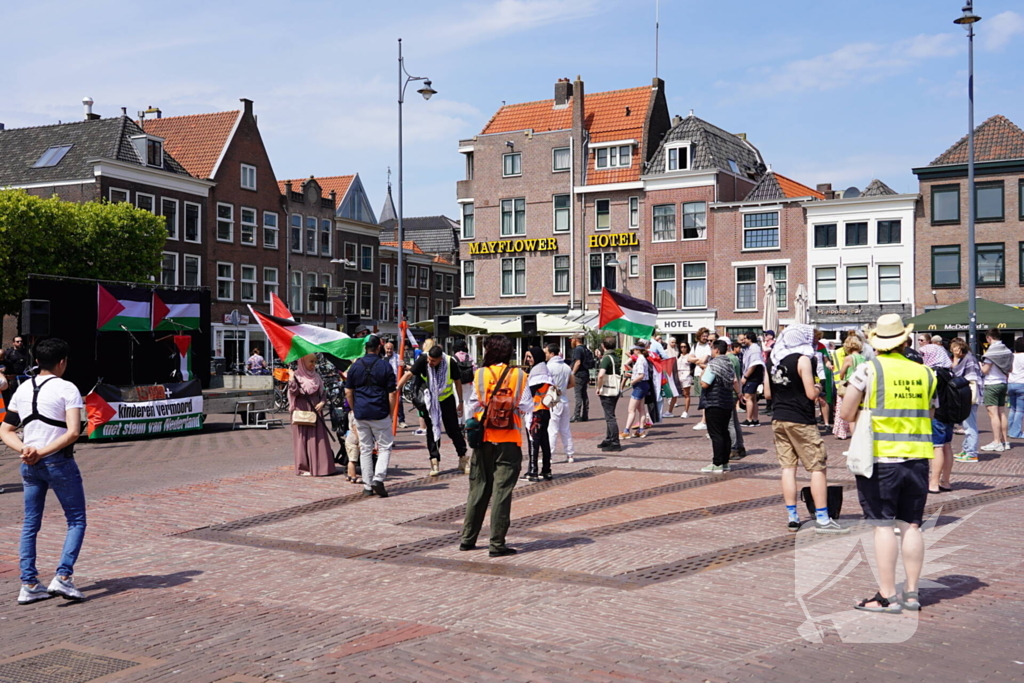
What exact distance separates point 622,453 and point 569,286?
35567 mm

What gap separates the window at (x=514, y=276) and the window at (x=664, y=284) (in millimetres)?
7400

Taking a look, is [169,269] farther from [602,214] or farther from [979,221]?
[979,221]

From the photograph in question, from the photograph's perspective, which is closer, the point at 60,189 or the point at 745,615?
the point at 745,615

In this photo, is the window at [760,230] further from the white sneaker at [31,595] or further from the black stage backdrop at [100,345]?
the white sneaker at [31,595]

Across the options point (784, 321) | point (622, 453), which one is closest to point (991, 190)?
point (784, 321)

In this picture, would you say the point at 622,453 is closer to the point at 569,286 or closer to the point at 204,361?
the point at 204,361

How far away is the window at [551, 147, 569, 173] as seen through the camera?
50.6 m

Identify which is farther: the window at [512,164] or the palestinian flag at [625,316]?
the window at [512,164]

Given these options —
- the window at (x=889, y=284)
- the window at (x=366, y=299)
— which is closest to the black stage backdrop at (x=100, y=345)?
the window at (x=889, y=284)

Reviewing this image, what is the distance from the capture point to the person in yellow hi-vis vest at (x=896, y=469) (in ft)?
19.5

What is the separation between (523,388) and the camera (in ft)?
26.4

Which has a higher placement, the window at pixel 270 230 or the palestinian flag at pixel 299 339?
the window at pixel 270 230

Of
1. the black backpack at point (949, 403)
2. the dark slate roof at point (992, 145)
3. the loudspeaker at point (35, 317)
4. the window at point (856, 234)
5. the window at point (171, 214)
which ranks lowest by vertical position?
the black backpack at point (949, 403)

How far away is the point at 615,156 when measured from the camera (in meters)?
49.8
